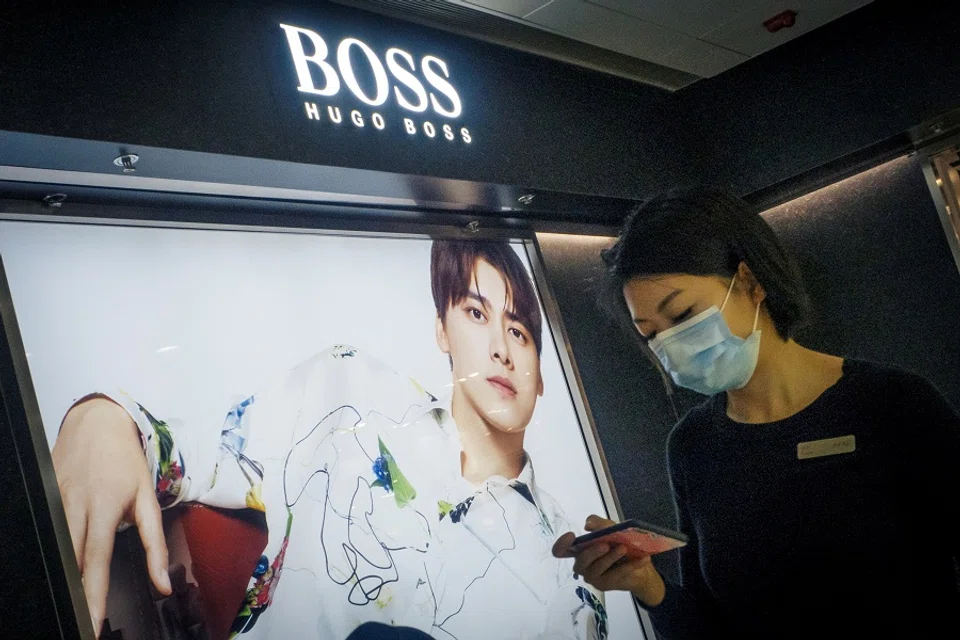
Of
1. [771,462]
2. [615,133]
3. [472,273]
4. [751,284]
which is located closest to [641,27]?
→ [615,133]

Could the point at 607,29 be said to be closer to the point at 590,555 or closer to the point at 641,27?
the point at 641,27

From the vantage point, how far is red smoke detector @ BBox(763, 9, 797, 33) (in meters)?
4.30

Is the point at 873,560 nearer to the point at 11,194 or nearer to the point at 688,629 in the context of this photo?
the point at 688,629

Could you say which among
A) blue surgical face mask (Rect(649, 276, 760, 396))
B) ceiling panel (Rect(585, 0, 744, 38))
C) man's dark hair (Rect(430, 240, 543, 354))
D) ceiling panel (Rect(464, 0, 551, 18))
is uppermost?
ceiling panel (Rect(464, 0, 551, 18))

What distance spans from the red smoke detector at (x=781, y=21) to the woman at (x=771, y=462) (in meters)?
2.60

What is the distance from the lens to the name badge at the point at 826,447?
1.81m

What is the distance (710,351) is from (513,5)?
6.65 feet

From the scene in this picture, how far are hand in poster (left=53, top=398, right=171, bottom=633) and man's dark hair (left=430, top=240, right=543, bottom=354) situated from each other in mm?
1343

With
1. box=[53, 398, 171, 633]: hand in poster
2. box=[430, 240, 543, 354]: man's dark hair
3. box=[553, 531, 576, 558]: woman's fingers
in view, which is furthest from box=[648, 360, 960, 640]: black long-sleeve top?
box=[430, 240, 543, 354]: man's dark hair

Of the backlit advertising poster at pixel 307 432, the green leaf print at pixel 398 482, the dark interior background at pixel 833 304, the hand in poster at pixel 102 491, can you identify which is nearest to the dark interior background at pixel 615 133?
the dark interior background at pixel 833 304

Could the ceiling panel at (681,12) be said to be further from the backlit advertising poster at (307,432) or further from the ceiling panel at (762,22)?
the backlit advertising poster at (307,432)

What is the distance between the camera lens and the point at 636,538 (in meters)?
1.83

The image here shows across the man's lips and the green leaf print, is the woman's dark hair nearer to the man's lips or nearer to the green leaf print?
the green leaf print

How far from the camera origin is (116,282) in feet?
8.63
